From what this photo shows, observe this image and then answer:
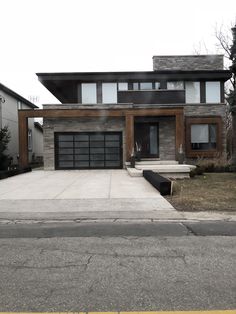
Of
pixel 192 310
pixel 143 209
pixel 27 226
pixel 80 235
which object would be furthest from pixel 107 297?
pixel 143 209

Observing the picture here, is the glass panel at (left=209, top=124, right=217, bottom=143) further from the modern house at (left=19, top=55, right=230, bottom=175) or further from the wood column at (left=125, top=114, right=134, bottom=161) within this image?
the wood column at (left=125, top=114, right=134, bottom=161)

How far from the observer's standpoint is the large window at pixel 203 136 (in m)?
23.9

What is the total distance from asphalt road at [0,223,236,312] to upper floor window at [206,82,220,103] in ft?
63.9

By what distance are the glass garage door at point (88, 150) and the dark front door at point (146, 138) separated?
1.54 metres

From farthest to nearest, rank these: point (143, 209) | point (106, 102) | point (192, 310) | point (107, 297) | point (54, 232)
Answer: point (106, 102)
point (143, 209)
point (54, 232)
point (107, 297)
point (192, 310)

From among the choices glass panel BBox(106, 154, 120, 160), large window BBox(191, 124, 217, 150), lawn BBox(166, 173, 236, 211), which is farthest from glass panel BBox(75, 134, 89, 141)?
lawn BBox(166, 173, 236, 211)

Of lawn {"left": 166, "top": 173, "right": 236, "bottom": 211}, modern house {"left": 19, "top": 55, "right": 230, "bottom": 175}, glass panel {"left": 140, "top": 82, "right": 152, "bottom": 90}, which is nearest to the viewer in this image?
lawn {"left": 166, "top": 173, "right": 236, "bottom": 211}

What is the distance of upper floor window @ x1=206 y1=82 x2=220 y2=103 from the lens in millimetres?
25234

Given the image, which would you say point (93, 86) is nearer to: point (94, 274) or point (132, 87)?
point (132, 87)

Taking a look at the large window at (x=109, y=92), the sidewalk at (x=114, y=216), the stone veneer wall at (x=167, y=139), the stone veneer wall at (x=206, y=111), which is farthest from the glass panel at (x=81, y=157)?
the sidewalk at (x=114, y=216)

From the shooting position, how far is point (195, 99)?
82.6 ft

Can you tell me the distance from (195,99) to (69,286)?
22.7 meters

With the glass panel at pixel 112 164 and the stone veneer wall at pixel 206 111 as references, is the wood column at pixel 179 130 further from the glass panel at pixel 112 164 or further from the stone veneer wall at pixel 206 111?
the glass panel at pixel 112 164

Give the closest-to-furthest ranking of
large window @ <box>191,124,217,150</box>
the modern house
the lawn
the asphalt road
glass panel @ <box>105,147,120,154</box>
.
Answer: the asphalt road
the lawn
the modern house
glass panel @ <box>105,147,120,154</box>
large window @ <box>191,124,217,150</box>
